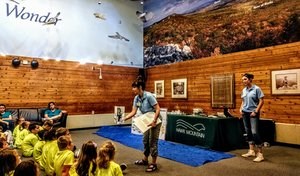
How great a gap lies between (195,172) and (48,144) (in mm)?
2230

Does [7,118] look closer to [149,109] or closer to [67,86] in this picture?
[67,86]

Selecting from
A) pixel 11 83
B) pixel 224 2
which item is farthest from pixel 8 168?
pixel 224 2

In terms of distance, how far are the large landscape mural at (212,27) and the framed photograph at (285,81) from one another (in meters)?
0.78

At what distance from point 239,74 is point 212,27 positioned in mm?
1895

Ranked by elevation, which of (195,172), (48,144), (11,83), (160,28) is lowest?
(195,172)

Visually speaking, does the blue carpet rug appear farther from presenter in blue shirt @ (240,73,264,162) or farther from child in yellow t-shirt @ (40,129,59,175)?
child in yellow t-shirt @ (40,129,59,175)

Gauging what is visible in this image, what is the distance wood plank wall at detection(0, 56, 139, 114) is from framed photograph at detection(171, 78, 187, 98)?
218 centimetres

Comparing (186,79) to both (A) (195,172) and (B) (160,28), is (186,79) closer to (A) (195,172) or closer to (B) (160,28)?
(B) (160,28)

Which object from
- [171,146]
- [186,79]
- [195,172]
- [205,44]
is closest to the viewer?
[195,172]

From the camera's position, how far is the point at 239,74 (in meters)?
7.31

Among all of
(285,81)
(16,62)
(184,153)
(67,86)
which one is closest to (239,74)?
(285,81)

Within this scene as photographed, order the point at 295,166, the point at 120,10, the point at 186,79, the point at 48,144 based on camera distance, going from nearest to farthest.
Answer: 1. the point at 48,144
2. the point at 295,166
3. the point at 186,79
4. the point at 120,10

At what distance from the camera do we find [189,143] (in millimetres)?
6094

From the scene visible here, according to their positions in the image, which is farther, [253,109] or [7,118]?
[7,118]
